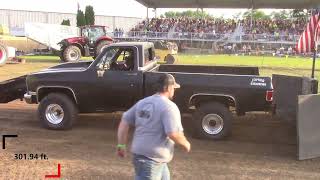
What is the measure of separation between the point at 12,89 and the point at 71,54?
16.3 meters

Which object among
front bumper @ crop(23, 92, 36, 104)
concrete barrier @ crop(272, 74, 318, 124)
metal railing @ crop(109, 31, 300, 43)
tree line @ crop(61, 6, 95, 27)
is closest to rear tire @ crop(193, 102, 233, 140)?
concrete barrier @ crop(272, 74, 318, 124)

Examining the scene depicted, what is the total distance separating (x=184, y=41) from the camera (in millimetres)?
43406

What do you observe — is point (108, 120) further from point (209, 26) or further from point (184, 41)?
point (209, 26)

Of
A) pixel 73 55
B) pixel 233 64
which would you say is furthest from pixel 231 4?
pixel 73 55

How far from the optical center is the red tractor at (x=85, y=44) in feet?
87.8

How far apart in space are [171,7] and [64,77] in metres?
42.1

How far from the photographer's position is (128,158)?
7762 millimetres

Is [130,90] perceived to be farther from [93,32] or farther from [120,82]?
[93,32]

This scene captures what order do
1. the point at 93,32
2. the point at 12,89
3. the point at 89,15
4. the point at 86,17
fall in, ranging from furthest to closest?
1. the point at 89,15
2. the point at 86,17
3. the point at 93,32
4. the point at 12,89

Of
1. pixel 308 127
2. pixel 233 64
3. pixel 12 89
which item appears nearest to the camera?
pixel 308 127

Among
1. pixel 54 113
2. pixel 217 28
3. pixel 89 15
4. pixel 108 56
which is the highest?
pixel 89 15

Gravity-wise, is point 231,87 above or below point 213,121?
Result: above

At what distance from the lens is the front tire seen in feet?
31.7

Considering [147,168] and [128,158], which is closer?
[147,168]
